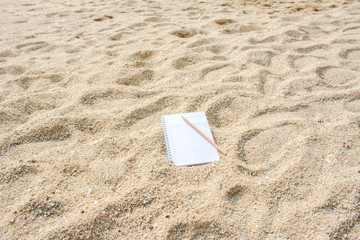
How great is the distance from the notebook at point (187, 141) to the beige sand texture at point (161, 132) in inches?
1.9

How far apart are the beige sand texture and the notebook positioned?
0.16ft

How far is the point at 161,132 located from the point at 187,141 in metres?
0.15

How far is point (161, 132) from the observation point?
1.50 meters

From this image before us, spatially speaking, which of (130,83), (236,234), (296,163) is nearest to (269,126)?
(296,163)

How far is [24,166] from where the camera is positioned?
52.0 inches

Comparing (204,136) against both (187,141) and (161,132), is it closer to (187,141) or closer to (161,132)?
(187,141)

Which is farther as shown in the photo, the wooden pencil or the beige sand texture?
the wooden pencil

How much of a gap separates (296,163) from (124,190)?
0.79 meters

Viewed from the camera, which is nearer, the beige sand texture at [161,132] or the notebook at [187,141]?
the beige sand texture at [161,132]

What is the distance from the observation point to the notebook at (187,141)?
4.49ft

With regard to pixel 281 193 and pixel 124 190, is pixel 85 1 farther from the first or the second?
pixel 281 193

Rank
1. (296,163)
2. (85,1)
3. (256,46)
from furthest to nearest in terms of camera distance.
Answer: (85,1), (256,46), (296,163)

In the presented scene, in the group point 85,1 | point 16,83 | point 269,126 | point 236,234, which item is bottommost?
point 236,234

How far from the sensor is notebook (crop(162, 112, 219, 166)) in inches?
53.9
